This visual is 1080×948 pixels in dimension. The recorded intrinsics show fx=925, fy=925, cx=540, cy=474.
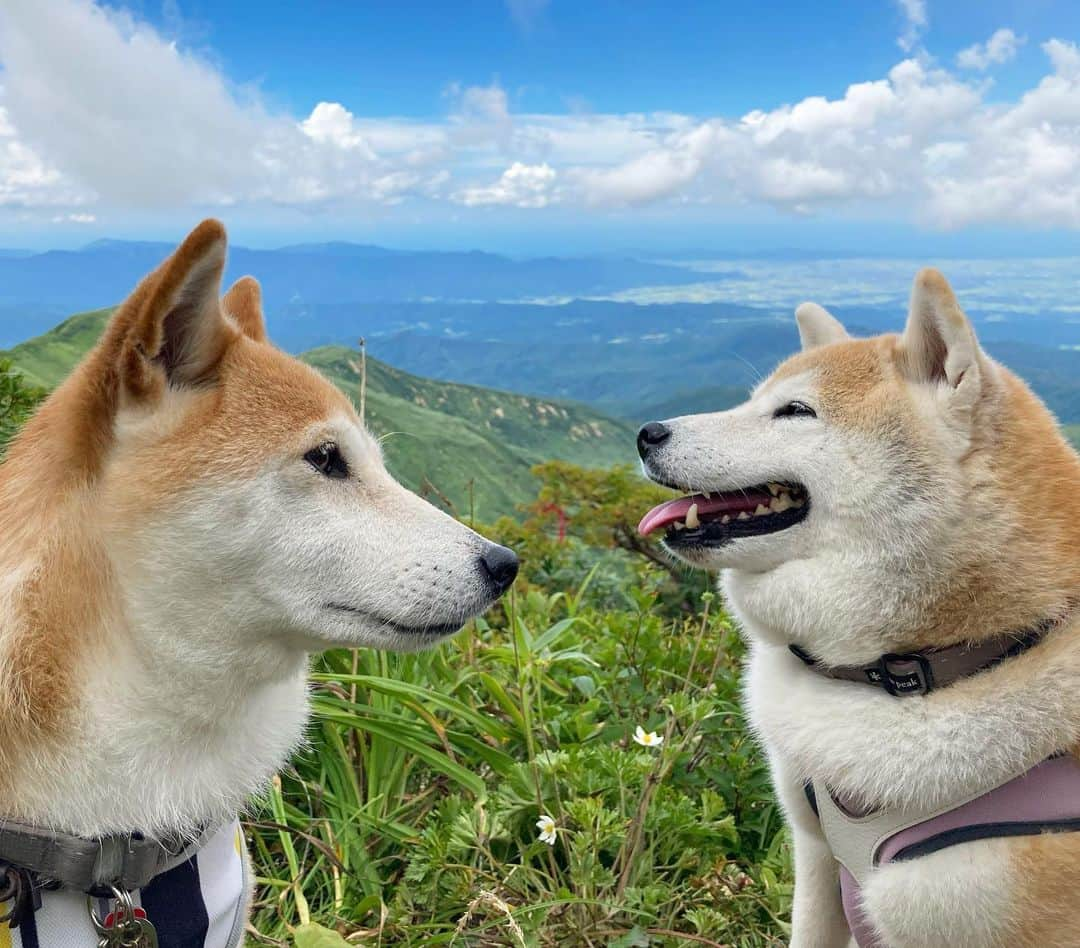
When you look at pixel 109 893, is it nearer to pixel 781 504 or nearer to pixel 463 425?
pixel 781 504

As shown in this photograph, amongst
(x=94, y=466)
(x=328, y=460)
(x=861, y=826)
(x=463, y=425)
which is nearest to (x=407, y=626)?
(x=328, y=460)

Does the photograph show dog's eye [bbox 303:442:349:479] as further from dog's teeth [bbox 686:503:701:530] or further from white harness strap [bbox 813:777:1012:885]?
white harness strap [bbox 813:777:1012:885]

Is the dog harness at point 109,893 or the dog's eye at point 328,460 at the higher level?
the dog's eye at point 328,460

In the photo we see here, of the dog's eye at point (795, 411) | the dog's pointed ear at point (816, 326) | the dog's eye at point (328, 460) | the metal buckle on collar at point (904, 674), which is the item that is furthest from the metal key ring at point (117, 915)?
the dog's pointed ear at point (816, 326)

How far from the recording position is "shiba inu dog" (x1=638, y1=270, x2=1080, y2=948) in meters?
2.30

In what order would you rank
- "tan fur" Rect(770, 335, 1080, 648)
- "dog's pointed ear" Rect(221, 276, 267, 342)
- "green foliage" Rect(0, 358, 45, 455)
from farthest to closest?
"green foliage" Rect(0, 358, 45, 455), "dog's pointed ear" Rect(221, 276, 267, 342), "tan fur" Rect(770, 335, 1080, 648)

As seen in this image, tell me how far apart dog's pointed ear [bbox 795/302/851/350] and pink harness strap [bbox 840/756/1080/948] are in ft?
5.55

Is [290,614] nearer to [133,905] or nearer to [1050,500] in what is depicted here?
[133,905]

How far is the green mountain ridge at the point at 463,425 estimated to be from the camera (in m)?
9.49

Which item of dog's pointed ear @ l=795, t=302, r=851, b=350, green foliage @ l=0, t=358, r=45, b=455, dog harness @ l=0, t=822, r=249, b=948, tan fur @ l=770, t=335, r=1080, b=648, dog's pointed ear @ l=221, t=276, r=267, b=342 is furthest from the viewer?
green foliage @ l=0, t=358, r=45, b=455

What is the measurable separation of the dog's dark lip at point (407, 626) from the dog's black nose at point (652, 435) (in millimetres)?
927

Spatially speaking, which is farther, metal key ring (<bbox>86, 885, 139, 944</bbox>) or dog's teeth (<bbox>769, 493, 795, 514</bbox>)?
dog's teeth (<bbox>769, 493, 795, 514</bbox>)

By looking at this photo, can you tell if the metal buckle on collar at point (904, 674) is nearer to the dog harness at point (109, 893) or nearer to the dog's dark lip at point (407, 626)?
the dog's dark lip at point (407, 626)

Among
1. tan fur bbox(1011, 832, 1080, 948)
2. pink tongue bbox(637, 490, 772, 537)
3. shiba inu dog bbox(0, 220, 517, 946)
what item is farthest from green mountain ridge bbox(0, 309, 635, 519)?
tan fur bbox(1011, 832, 1080, 948)
